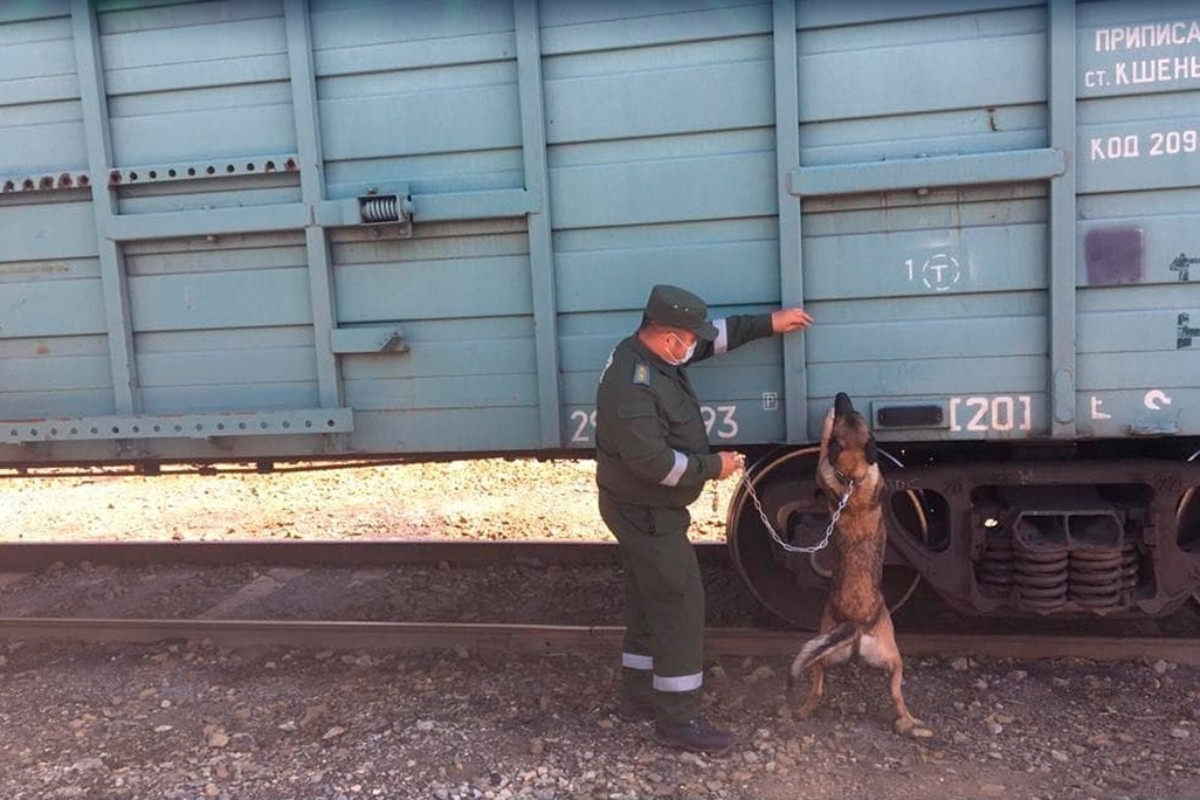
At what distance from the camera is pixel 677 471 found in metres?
3.30

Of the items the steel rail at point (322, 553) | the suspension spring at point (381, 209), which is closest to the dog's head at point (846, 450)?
the suspension spring at point (381, 209)

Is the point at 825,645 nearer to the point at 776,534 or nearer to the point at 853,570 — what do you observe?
the point at 853,570

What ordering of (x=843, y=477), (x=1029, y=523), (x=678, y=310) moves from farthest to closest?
(x=1029, y=523), (x=843, y=477), (x=678, y=310)

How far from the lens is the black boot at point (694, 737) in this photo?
11.2ft

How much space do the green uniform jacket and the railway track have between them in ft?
3.74

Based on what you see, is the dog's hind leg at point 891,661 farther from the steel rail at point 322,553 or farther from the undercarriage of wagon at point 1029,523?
the steel rail at point 322,553

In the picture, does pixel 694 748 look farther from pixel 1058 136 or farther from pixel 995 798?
pixel 1058 136

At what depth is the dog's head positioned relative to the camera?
10.8ft

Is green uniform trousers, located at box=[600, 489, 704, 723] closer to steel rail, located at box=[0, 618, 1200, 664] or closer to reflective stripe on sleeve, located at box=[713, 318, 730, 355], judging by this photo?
reflective stripe on sleeve, located at box=[713, 318, 730, 355]

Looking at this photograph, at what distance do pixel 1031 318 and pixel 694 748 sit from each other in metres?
2.02

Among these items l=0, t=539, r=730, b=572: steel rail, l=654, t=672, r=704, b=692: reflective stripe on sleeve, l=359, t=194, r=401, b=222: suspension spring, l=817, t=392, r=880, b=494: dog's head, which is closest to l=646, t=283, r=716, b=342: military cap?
l=817, t=392, r=880, b=494: dog's head

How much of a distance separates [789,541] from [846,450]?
88cm

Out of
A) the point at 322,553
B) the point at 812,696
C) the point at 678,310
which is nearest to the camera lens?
the point at 678,310

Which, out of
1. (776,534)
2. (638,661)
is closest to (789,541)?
(776,534)
